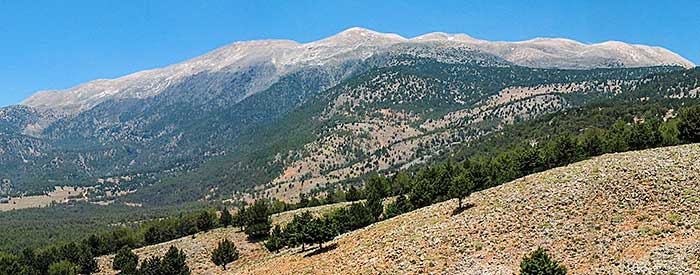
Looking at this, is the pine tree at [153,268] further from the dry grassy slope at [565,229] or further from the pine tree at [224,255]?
the dry grassy slope at [565,229]

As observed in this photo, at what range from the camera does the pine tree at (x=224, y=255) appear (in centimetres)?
10912

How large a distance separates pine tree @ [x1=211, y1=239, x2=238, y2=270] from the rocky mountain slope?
23.8 metres

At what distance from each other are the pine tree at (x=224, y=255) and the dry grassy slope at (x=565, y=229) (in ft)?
72.3

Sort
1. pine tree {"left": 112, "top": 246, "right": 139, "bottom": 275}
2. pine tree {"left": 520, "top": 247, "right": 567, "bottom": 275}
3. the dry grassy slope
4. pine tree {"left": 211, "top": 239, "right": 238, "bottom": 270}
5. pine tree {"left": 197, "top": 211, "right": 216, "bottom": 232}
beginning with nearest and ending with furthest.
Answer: pine tree {"left": 520, "top": 247, "right": 567, "bottom": 275} < the dry grassy slope < pine tree {"left": 211, "top": 239, "right": 238, "bottom": 270} < pine tree {"left": 112, "top": 246, "right": 139, "bottom": 275} < pine tree {"left": 197, "top": 211, "right": 216, "bottom": 232}

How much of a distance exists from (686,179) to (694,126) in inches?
1986

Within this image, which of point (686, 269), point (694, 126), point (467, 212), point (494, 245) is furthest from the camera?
point (694, 126)

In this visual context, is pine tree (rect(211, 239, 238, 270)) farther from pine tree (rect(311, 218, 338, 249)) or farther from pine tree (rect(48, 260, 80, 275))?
pine tree (rect(48, 260, 80, 275))

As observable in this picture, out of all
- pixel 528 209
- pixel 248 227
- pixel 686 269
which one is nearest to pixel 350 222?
pixel 248 227

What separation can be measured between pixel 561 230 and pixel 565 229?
1.58 ft

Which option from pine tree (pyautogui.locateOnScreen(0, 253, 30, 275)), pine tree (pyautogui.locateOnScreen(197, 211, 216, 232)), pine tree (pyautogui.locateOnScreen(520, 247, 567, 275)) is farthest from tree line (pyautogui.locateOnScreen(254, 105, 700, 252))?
pine tree (pyautogui.locateOnScreen(0, 253, 30, 275))

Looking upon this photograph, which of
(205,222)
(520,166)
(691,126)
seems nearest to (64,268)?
(205,222)

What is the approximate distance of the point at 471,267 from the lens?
198 ft

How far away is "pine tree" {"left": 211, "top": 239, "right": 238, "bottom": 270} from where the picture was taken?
109 metres

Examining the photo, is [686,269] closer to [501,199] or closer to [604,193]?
[604,193]
